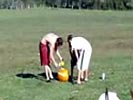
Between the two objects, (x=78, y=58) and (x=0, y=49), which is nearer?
(x=78, y=58)

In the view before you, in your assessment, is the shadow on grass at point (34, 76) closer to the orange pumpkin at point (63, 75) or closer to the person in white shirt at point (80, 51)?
the orange pumpkin at point (63, 75)

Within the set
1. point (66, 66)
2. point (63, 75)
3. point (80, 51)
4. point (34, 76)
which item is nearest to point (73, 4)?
point (66, 66)

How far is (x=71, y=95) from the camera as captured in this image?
13.3 m

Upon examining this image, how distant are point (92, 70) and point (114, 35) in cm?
1926

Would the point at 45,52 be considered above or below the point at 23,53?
above

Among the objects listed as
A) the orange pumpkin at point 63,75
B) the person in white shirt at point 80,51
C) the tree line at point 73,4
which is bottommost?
the tree line at point 73,4

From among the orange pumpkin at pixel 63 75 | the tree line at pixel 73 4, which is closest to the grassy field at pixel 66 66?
the orange pumpkin at pixel 63 75

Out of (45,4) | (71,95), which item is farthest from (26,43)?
(45,4)

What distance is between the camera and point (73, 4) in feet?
404

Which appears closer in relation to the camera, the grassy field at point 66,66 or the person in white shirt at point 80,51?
the grassy field at point 66,66

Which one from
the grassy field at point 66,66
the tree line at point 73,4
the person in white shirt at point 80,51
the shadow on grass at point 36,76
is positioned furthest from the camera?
the tree line at point 73,4

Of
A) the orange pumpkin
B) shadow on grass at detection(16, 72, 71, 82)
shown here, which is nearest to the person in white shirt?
the orange pumpkin

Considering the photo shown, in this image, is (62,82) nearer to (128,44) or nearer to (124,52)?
(124,52)

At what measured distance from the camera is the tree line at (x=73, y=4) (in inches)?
4061
